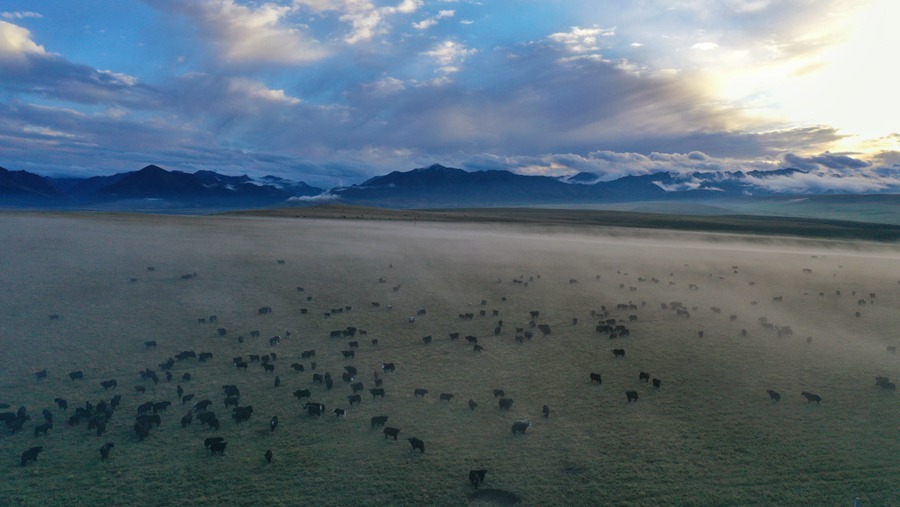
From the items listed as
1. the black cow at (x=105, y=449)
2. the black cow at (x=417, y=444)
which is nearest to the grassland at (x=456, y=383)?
the black cow at (x=417, y=444)

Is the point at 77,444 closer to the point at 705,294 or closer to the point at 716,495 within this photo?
the point at 716,495

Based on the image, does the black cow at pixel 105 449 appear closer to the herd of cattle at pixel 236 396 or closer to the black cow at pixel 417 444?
the herd of cattle at pixel 236 396

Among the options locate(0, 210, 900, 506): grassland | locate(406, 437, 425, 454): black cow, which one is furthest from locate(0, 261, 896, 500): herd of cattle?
locate(0, 210, 900, 506): grassland

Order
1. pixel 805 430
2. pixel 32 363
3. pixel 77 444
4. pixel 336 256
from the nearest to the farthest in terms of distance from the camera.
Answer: pixel 77 444, pixel 805 430, pixel 32 363, pixel 336 256

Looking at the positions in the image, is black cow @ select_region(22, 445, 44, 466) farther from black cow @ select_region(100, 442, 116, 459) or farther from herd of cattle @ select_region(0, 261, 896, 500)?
black cow @ select_region(100, 442, 116, 459)

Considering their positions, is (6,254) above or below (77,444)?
above

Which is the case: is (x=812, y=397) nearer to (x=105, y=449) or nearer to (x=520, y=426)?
(x=520, y=426)

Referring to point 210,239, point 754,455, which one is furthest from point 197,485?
point 210,239
